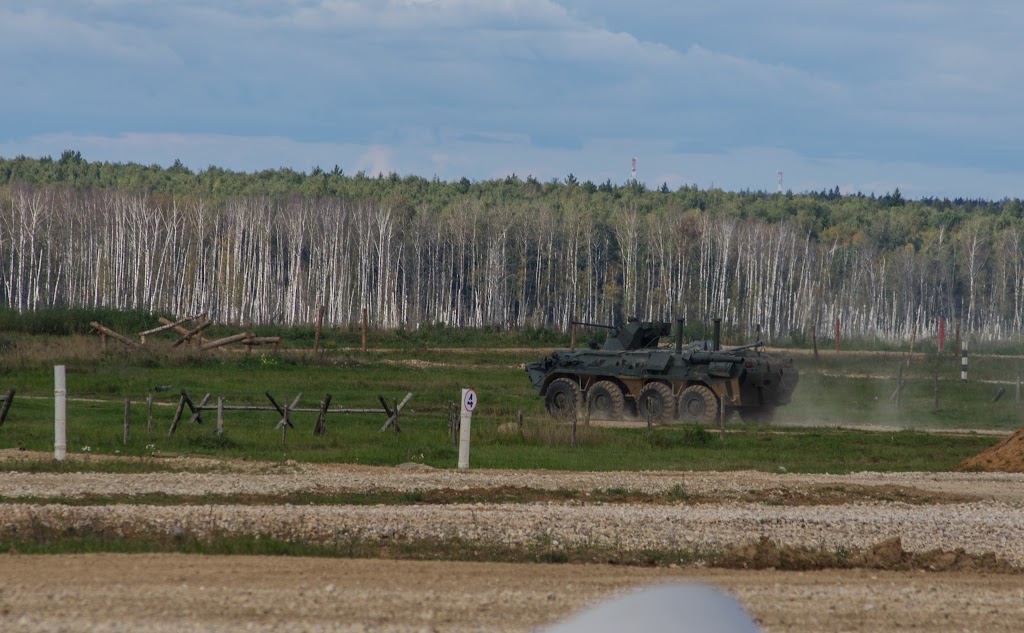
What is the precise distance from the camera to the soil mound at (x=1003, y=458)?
24.1m

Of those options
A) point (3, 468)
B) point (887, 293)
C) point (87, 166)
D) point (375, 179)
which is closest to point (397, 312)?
point (887, 293)

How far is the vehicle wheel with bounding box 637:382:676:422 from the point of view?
3412 centimetres

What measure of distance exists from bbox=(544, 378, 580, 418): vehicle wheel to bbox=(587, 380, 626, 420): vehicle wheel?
1.60ft

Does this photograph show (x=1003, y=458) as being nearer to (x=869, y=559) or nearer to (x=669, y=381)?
(x=669, y=381)

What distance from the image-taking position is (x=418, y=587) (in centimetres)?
1080

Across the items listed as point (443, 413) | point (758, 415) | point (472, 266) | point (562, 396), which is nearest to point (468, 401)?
point (443, 413)

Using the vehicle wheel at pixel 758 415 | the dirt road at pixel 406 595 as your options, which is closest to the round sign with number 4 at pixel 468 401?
the dirt road at pixel 406 595

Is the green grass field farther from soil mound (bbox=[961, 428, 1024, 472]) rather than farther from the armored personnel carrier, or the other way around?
the armored personnel carrier

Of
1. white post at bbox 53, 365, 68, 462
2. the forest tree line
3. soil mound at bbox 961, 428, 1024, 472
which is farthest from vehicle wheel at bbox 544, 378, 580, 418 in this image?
the forest tree line

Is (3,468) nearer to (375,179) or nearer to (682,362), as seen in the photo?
(682,362)

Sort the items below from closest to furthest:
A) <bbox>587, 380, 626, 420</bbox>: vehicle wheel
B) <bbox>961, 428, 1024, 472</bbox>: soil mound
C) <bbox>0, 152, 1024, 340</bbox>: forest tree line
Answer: <bbox>961, 428, 1024, 472</bbox>: soil mound < <bbox>587, 380, 626, 420</bbox>: vehicle wheel < <bbox>0, 152, 1024, 340</bbox>: forest tree line

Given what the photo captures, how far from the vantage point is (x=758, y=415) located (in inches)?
1401

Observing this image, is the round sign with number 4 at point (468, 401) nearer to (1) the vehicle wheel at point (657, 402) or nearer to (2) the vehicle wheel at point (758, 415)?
(1) the vehicle wheel at point (657, 402)

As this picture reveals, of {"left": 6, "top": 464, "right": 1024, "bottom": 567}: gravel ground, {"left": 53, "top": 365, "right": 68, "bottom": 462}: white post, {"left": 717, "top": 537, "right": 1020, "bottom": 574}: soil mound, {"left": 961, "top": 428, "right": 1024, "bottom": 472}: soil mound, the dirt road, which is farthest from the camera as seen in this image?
{"left": 961, "top": 428, "right": 1024, "bottom": 472}: soil mound
